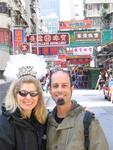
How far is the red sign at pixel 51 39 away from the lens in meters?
47.9

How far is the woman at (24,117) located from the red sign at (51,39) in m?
43.5

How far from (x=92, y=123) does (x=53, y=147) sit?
0.31 meters

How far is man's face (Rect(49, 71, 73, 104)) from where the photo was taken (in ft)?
12.8

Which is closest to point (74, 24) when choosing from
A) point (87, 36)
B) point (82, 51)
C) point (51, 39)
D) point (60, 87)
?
point (82, 51)

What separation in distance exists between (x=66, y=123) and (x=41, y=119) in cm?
19

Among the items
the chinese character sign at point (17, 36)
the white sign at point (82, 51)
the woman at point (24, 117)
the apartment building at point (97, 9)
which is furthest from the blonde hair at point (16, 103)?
the apartment building at point (97, 9)

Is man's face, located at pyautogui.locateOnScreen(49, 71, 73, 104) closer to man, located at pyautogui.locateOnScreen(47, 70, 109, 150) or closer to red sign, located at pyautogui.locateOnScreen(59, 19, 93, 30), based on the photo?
man, located at pyautogui.locateOnScreen(47, 70, 109, 150)

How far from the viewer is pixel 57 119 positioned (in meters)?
3.91

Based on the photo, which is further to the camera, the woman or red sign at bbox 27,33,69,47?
red sign at bbox 27,33,69,47

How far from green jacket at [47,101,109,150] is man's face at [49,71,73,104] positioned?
0.12 meters

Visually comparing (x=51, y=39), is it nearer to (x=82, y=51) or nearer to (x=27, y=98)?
(x=82, y=51)

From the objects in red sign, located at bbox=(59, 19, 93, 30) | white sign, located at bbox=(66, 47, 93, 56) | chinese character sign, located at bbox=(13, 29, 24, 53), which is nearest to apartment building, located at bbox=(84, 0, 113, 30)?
red sign, located at bbox=(59, 19, 93, 30)

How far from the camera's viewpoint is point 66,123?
380 centimetres

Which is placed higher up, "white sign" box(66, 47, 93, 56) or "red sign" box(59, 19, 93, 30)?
"red sign" box(59, 19, 93, 30)
